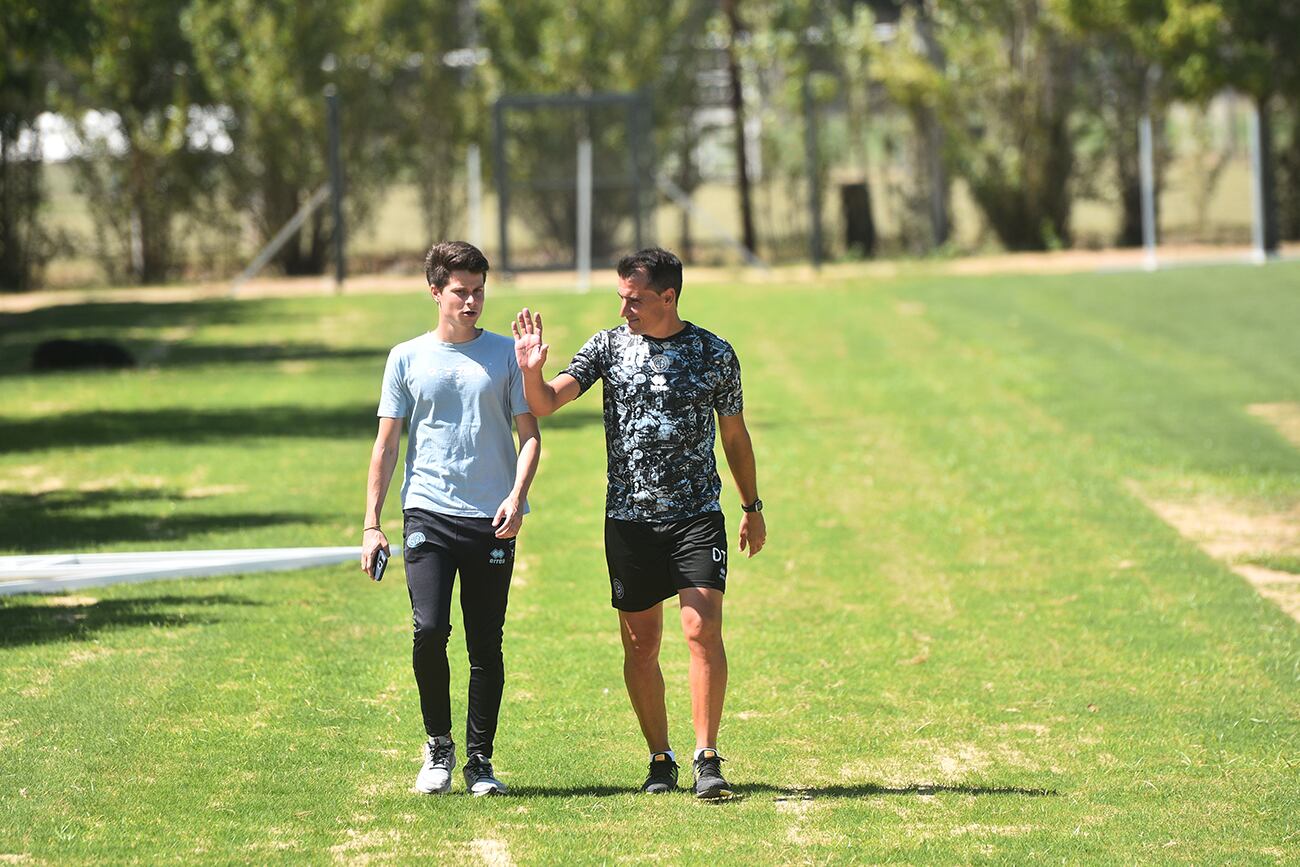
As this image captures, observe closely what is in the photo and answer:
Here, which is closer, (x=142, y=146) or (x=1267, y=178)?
(x=1267, y=178)

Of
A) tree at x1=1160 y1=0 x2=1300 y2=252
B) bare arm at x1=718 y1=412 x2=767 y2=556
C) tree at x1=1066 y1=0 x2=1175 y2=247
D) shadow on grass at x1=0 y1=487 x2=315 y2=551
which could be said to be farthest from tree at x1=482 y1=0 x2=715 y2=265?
bare arm at x1=718 y1=412 x2=767 y2=556

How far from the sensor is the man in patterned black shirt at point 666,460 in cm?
702

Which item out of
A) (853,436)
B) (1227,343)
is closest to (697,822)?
(853,436)

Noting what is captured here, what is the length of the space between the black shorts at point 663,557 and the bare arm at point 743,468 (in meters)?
0.20

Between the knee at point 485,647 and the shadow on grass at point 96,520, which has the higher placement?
the knee at point 485,647

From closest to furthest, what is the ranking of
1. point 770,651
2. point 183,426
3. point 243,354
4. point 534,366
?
1. point 534,366
2. point 770,651
3. point 183,426
4. point 243,354

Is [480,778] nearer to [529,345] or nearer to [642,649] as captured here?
[642,649]

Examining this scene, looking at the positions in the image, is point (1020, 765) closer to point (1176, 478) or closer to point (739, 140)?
point (1176, 478)

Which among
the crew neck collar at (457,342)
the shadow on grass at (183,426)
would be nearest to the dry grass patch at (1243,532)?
the crew neck collar at (457,342)

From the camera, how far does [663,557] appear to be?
711cm

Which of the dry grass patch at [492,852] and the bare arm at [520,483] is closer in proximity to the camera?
the dry grass patch at [492,852]

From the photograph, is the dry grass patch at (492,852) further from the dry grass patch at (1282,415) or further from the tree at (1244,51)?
the tree at (1244,51)

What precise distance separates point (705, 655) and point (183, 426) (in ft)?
38.0

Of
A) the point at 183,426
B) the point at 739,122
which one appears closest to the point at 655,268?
the point at 183,426
